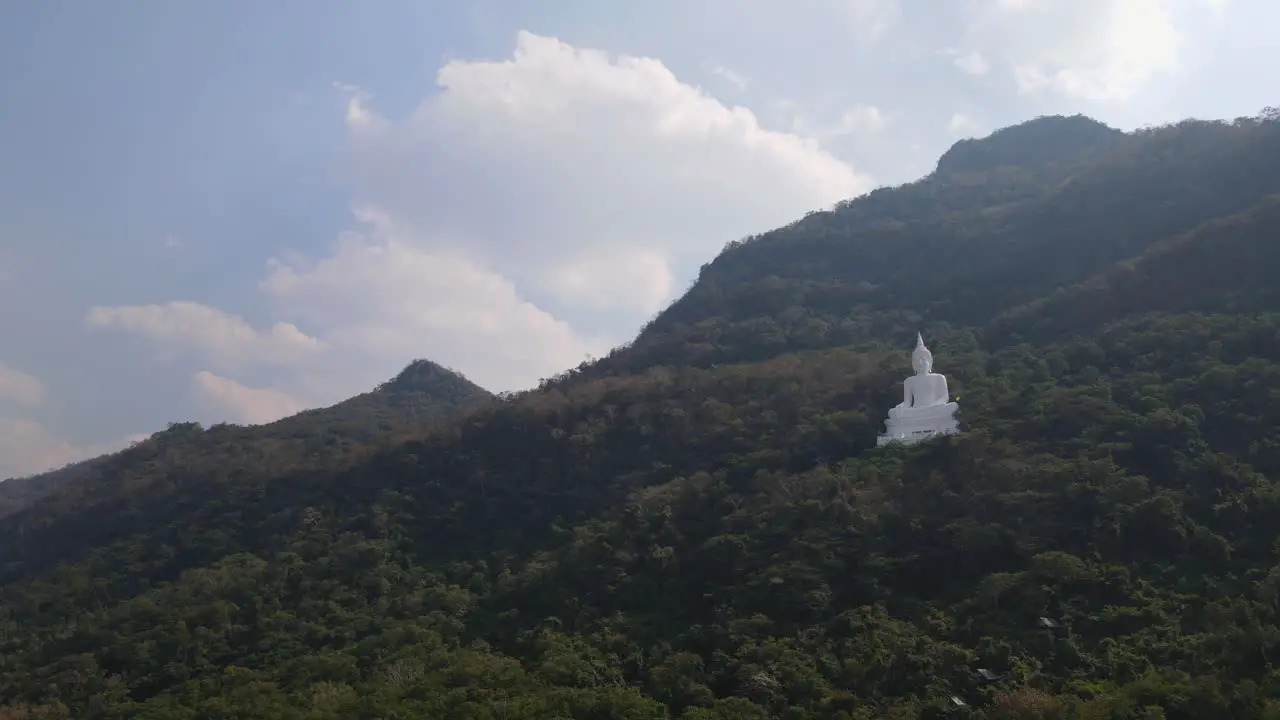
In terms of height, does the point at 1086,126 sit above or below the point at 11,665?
above

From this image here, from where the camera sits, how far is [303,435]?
5422 cm

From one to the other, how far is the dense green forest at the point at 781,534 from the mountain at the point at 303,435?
0.98 meters

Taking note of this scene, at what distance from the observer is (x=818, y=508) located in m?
26.7

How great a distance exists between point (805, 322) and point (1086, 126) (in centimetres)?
3864

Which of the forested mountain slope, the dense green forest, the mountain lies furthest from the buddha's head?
the mountain

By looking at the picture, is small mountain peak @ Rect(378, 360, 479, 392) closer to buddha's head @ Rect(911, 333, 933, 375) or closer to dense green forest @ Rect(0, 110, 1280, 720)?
dense green forest @ Rect(0, 110, 1280, 720)

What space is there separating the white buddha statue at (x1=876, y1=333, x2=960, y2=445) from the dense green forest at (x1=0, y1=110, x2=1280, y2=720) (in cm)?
89

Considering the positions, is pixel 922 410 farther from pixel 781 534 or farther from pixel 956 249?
pixel 956 249

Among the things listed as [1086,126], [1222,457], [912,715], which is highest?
[1086,126]

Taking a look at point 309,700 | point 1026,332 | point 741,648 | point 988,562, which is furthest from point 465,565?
point 1026,332

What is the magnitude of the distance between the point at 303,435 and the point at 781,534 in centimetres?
3430

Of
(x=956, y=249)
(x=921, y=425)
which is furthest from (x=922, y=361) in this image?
(x=956, y=249)

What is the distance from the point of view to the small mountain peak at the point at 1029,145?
74.1 m

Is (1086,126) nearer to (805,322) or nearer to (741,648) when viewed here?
(805,322)
